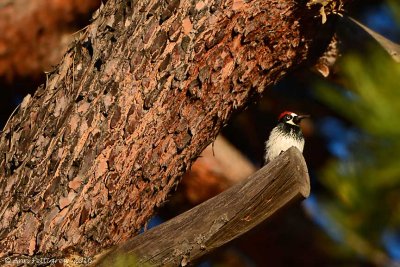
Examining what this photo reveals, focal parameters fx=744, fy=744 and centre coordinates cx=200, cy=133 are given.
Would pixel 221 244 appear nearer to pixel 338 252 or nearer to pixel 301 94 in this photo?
pixel 338 252

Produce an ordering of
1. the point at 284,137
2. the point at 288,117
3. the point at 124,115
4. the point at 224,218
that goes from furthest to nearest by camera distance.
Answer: the point at 288,117 < the point at 284,137 < the point at 124,115 < the point at 224,218

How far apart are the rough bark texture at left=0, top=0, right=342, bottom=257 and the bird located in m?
2.28

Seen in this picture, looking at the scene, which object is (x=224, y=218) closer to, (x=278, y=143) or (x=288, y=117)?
(x=278, y=143)

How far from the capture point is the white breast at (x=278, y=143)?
213 inches

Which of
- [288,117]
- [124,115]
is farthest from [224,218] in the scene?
[288,117]

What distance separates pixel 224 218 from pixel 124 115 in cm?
65

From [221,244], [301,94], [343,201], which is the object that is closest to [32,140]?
[221,244]

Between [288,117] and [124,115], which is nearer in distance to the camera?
[124,115]

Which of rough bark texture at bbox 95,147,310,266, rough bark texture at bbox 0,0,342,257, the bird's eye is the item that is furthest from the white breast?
rough bark texture at bbox 95,147,310,266

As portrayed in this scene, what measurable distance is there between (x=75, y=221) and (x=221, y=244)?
57 centimetres

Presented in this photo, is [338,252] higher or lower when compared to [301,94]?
lower

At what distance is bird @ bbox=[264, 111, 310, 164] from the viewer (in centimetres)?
545

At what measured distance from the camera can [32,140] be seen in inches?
113

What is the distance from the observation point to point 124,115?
2.83 metres
